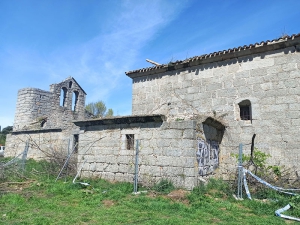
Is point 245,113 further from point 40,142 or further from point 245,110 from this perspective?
point 40,142

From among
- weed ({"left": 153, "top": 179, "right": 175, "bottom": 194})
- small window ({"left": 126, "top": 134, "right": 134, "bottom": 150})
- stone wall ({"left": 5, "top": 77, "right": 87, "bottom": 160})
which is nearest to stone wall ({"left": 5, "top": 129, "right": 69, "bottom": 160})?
stone wall ({"left": 5, "top": 77, "right": 87, "bottom": 160})

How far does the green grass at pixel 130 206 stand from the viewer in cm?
475

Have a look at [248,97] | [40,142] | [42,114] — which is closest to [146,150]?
[248,97]

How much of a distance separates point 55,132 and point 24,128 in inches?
150

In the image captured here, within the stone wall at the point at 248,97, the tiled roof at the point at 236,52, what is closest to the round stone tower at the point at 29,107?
the tiled roof at the point at 236,52

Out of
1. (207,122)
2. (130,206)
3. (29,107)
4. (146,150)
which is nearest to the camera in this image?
(130,206)

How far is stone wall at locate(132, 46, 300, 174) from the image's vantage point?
8.10 metres

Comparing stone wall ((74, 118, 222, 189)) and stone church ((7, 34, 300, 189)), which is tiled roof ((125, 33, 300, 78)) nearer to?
stone church ((7, 34, 300, 189))

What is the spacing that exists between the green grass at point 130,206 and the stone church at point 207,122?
0.82 metres

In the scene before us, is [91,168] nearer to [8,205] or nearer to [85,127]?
[85,127]

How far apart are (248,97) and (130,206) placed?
5.82 meters

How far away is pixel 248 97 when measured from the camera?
8867 mm

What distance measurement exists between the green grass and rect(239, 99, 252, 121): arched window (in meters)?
2.84

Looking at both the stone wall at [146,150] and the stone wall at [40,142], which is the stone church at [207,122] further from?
the stone wall at [40,142]
